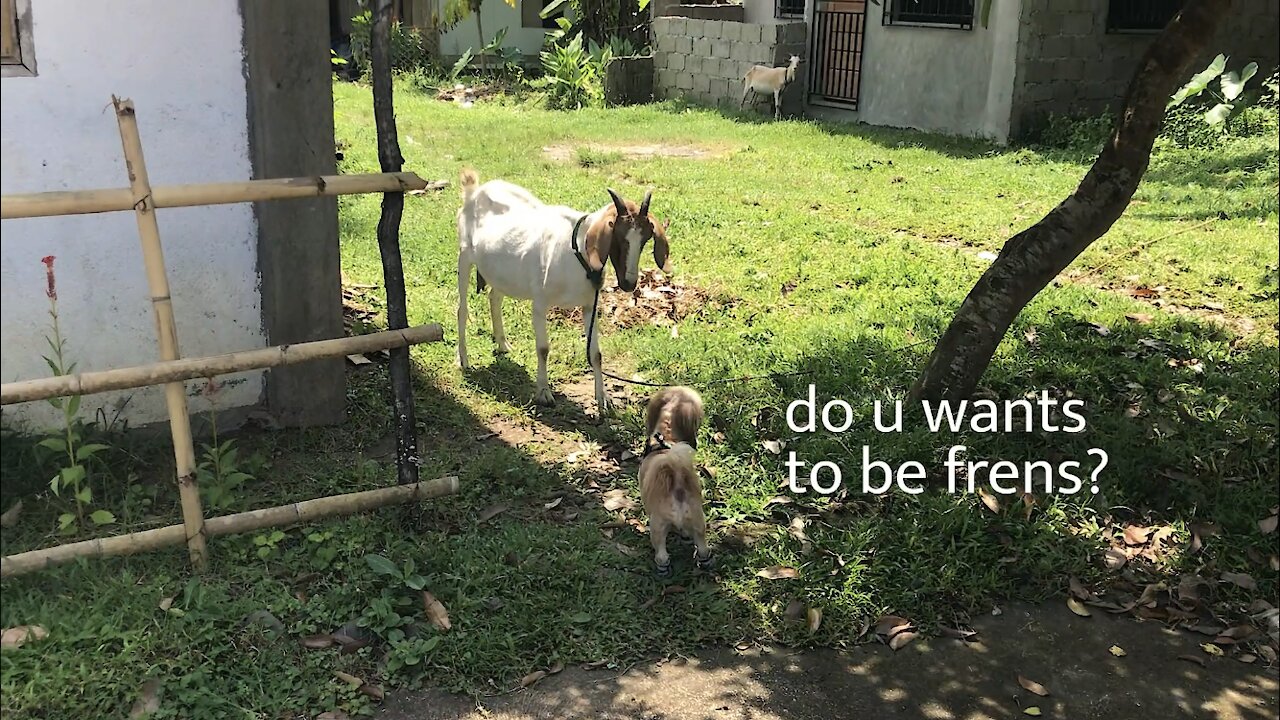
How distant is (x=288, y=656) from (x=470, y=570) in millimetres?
729

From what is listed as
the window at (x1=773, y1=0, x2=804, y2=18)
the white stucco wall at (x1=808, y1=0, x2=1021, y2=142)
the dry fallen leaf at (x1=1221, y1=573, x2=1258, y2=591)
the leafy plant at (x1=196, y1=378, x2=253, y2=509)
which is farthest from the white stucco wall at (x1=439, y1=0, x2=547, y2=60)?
the dry fallen leaf at (x1=1221, y1=573, x2=1258, y2=591)

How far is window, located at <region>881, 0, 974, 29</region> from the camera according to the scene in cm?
1223

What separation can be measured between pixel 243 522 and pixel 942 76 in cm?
1079

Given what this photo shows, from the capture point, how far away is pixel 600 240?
482 cm

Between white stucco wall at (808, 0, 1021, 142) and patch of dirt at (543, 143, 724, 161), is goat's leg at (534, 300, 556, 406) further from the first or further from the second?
white stucco wall at (808, 0, 1021, 142)

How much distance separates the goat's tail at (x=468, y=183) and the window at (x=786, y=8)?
10.9 m

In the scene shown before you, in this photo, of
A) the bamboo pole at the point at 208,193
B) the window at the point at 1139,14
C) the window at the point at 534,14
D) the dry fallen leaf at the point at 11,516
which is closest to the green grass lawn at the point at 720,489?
the dry fallen leaf at the point at 11,516

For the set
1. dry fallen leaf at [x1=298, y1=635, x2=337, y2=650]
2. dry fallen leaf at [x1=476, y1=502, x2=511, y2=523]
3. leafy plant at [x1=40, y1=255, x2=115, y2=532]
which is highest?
leafy plant at [x1=40, y1=255, x2=115, y2=532]

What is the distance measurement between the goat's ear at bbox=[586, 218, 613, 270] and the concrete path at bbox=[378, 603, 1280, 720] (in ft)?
6.30

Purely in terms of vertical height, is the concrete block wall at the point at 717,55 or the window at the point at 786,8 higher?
the window at the point at 786,8

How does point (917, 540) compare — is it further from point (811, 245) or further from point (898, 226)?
point (898, 226)

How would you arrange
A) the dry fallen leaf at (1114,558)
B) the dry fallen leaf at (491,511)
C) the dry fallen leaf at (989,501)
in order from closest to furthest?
the dry fallen leaf at (1114,558)
the dry fallen leaf at (491,511)
the dry fallen leaf at (989,501)

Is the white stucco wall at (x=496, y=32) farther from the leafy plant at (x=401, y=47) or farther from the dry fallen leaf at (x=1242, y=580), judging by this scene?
the dry fallen leaf at (x=1242, y=580)

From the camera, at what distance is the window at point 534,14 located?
21453 mm
